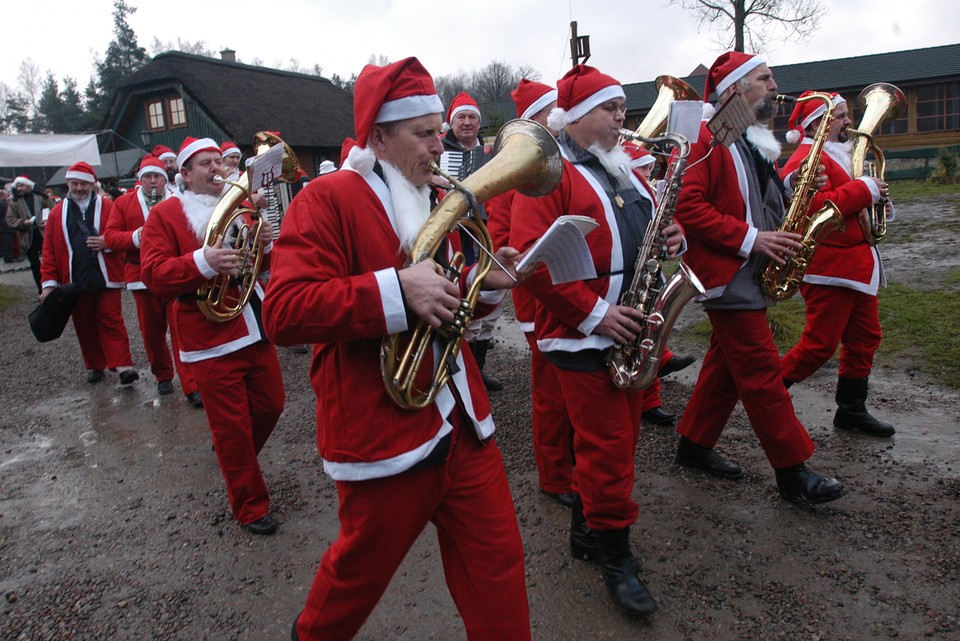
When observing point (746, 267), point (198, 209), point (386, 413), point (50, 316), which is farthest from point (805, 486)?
point (50, 316)

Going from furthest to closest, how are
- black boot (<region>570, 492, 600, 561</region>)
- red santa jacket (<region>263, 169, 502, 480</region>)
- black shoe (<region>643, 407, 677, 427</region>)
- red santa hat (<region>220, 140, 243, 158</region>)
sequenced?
red santa hat (<region>220, 140, 243, 158</region>) → black shoe (<region>643, 407, 677, 427</region>) → black boot (<region>570, 492, 600, 561</region>) → red santa jacket (<region>263, 169, 502, 480</region>)

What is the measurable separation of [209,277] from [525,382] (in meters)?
3.17

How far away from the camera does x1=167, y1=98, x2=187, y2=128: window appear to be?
1092 inches

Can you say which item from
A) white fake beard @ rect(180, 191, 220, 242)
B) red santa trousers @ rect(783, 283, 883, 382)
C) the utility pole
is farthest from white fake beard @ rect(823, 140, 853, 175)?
the utility pole

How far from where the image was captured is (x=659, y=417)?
5062mm

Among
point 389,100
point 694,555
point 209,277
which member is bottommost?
point 694,555

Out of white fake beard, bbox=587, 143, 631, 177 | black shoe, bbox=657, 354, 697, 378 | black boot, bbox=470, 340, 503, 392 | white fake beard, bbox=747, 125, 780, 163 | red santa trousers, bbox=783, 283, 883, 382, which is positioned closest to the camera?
white fake beard, bbox=587, 143, 631, 177

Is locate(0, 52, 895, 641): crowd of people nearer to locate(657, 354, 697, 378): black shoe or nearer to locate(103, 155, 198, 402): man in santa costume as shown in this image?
locate(657, 354, 697, 378): black shoe

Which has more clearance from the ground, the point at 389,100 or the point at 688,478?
the point at 389,100

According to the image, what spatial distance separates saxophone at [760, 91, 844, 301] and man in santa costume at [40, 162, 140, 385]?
20.6 feet

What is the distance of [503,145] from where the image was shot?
2400 mm

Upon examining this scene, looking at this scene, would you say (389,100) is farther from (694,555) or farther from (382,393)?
(694,555)

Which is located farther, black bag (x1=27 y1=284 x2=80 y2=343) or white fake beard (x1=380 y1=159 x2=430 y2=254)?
black bag (x1=27 y1=284 x2=80 y2=343)

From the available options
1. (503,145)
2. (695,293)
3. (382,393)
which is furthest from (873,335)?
(382,393)
